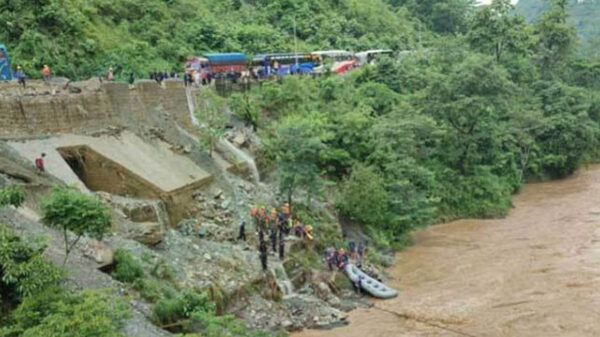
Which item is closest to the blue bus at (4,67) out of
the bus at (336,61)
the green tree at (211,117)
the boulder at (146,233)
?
the green tree at (211,117)

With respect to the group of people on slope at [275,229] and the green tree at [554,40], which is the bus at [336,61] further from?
the group of people on slope at [275,229]

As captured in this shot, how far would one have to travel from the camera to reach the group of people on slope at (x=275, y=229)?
2258 centimetres

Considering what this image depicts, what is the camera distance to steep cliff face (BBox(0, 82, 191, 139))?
74.5ft

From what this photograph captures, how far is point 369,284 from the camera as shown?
24.0 m

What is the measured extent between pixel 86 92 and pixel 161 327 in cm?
1253

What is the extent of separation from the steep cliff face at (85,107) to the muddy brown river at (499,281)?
39.5 feet

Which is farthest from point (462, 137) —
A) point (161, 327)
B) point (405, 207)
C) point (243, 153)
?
point (161, 327)

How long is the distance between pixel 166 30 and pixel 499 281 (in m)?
30.9

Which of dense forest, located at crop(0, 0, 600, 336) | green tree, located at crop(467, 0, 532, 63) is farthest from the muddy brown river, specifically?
green tree, located at crop(467, 0, 532, 63)

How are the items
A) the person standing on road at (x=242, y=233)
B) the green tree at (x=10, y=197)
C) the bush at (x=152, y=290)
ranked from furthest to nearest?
the person standing on road at (x=242, y=233)
the bush at (x=152, y=290)
the green tree at (x=10, y=197)

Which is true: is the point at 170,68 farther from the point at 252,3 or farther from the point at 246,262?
the point at 252,3

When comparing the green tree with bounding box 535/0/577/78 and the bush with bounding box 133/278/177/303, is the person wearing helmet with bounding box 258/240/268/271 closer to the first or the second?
the bush with bounding box 133/278/177/303

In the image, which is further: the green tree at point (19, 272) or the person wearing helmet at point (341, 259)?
the person wearing helmet at point (341, 259)

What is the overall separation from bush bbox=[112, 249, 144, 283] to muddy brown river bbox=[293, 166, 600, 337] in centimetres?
535
